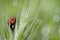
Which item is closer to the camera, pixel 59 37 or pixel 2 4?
pixel 59 37

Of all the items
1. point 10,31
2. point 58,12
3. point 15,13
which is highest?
point 58,12

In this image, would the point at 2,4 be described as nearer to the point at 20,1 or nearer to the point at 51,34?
the point at 20,1

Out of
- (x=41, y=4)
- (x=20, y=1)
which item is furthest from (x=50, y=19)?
(x=20, y=1)

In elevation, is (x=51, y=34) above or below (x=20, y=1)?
below

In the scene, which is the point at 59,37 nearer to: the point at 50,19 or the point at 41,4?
the point at 50,19

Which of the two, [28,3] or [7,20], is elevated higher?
[28,3]

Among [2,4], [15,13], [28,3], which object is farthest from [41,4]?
[2,4]
